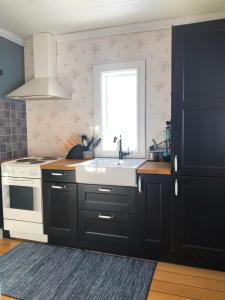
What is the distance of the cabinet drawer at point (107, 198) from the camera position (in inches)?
97.7

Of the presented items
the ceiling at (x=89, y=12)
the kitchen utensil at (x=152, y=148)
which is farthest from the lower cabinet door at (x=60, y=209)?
the ceiling at (x=89, y=12)

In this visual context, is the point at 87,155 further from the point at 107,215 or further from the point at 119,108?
the point at 107,215

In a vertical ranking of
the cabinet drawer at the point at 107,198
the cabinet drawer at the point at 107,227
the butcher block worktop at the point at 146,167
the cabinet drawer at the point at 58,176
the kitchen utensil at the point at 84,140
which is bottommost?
the cabinet drawer at the point at 107,227

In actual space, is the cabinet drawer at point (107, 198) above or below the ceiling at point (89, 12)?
below

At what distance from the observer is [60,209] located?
2.75m

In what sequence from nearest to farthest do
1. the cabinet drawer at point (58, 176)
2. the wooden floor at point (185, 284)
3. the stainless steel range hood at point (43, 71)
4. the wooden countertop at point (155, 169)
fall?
the wooden floor at point (185, 284) → the wooden countertop at point (155, 169) → the cabinet drawer at point (58, 176) → the stainless steel range hood at point (43, 71)

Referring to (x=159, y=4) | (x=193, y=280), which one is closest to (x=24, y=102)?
(x=159, y=4)

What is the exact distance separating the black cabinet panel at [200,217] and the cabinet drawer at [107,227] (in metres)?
0.44

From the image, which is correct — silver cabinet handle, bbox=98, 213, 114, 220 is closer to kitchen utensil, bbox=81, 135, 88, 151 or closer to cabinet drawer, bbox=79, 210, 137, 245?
cabinet drawer, bbox=79, 210, 137, 245

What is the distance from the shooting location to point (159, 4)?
8.05ft

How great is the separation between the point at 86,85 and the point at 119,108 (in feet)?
1.67

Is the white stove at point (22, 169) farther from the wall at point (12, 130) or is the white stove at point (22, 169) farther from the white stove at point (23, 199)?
the wall at point (12, 130)

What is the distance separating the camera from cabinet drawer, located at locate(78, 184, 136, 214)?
248 centimetres

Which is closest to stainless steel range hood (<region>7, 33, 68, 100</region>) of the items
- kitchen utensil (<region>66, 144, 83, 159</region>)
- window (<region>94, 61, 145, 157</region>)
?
window (<region>94, 61, 145, 157</region>)
